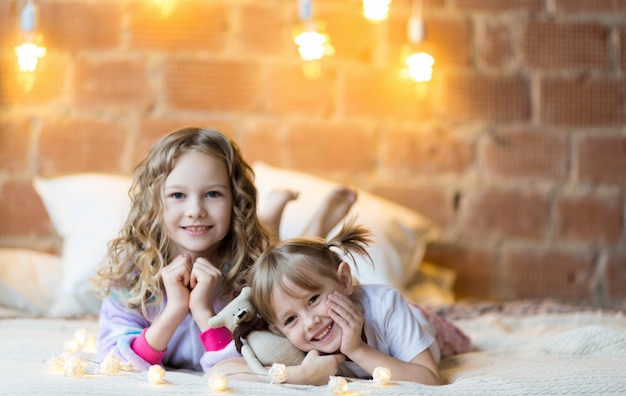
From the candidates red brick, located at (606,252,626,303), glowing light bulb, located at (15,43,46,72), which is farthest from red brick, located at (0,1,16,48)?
red brick, located at (606,252,626,303)

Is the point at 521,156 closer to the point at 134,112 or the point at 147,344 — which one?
the point at 134,112

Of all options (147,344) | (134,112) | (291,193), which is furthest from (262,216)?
(134,112)

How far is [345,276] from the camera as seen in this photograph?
1464mm

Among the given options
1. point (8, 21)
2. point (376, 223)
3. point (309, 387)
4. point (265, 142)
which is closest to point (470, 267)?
point (376, 223)

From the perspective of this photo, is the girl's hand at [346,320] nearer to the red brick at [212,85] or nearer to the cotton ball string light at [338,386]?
the cotton ball string light at [338,386]

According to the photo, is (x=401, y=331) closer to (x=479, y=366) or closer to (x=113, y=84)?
(x=479, y=366)

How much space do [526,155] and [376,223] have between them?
70cm

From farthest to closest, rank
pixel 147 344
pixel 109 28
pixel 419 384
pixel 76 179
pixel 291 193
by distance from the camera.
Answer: pixel 109 28, pixel 76 179, pixel 291 193, pixel 147 344, pixel 419 384

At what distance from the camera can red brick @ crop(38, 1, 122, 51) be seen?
266 centimetres

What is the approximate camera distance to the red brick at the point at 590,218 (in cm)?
279

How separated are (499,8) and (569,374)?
67.8 inches

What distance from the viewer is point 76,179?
2459 millimetres

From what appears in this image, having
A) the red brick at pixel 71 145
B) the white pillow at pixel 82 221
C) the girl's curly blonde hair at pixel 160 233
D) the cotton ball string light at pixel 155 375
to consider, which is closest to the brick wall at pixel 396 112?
the red brick at pixel 71 145

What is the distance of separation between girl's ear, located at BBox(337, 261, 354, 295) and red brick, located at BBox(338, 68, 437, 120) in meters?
1.32
